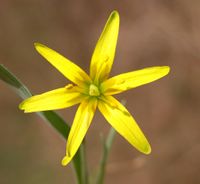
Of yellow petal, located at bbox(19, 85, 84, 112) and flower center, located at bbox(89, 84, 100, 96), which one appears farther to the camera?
flower center, located at bbox(89, 84, 100, 96)

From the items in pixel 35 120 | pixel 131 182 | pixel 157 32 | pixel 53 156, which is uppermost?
pixel 157 32

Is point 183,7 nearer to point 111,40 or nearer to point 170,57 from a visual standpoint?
point 170,57

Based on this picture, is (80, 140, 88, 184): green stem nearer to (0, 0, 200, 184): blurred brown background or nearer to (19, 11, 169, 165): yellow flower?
(19, 11, 169, 165): yellow flower

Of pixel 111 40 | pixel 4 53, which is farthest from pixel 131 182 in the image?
pixel 111 40

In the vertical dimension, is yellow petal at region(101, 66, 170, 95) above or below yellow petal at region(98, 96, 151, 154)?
above

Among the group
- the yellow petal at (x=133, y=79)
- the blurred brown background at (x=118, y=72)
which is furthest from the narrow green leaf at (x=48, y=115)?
the blurred brown background at (x=118, y=72)

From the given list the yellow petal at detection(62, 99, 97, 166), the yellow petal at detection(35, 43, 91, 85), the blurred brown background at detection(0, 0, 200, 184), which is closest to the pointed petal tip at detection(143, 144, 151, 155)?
the yellow petal at detection(62, 99, 97, 166)
